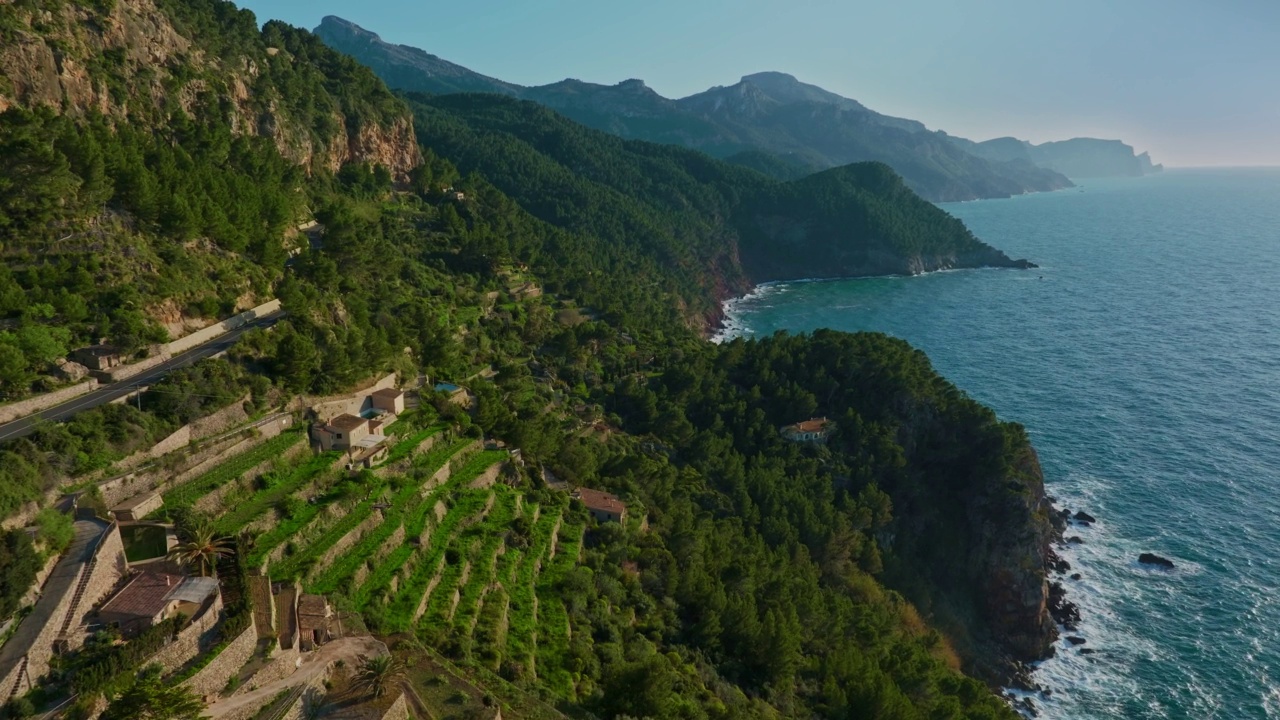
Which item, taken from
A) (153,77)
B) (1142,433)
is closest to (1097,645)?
(1142,433)

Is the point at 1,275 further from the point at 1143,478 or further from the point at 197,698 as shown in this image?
the point at 1143,478

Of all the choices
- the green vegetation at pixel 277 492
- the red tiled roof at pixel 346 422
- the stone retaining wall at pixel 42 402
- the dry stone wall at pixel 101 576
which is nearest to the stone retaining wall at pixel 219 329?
the stone retaining wall at pixel 42 402

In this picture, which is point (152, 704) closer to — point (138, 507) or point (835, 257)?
point (138, 507)

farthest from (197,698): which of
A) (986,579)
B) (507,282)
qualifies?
(507,282)

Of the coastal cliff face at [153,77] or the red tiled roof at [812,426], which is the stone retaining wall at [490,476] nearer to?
the red tiled roof at [812,426]

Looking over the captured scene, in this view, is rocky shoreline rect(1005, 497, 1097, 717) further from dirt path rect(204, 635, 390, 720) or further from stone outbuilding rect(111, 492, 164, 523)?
stone outbuilding rect(111, 492, 164, 523)
